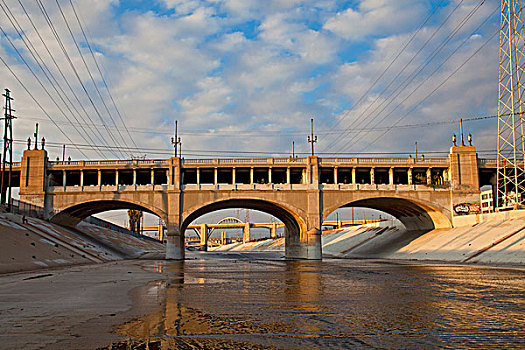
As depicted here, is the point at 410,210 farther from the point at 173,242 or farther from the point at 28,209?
the point at 28,209

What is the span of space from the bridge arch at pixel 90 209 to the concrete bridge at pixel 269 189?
0.16 metres

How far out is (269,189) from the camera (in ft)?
200

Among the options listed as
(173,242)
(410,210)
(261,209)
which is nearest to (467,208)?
(410,210)

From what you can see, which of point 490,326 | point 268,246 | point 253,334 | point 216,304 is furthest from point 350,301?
point 268,246

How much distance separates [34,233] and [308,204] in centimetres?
3464

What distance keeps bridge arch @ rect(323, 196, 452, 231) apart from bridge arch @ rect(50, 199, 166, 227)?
26.2 metres

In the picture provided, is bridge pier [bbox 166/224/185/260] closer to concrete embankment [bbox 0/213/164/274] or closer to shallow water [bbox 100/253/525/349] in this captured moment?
concrete embankment [bbox 0/213/164/274]

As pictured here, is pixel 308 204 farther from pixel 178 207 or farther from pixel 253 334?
pixel 253 334

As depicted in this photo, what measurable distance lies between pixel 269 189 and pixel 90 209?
30.2 meters

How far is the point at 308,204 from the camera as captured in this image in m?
60.6

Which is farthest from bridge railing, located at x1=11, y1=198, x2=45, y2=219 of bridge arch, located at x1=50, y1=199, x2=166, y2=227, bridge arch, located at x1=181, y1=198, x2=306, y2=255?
bridge arch, located at x1=181, y1=198, x2=306, y2=255

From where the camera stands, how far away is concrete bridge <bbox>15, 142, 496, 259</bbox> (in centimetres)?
6094

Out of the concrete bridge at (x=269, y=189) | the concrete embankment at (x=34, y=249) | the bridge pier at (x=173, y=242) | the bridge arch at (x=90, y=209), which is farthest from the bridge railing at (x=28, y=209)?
the bridge pier at (x=173, y=242)

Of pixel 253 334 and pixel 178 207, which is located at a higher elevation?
pixel 178 207
